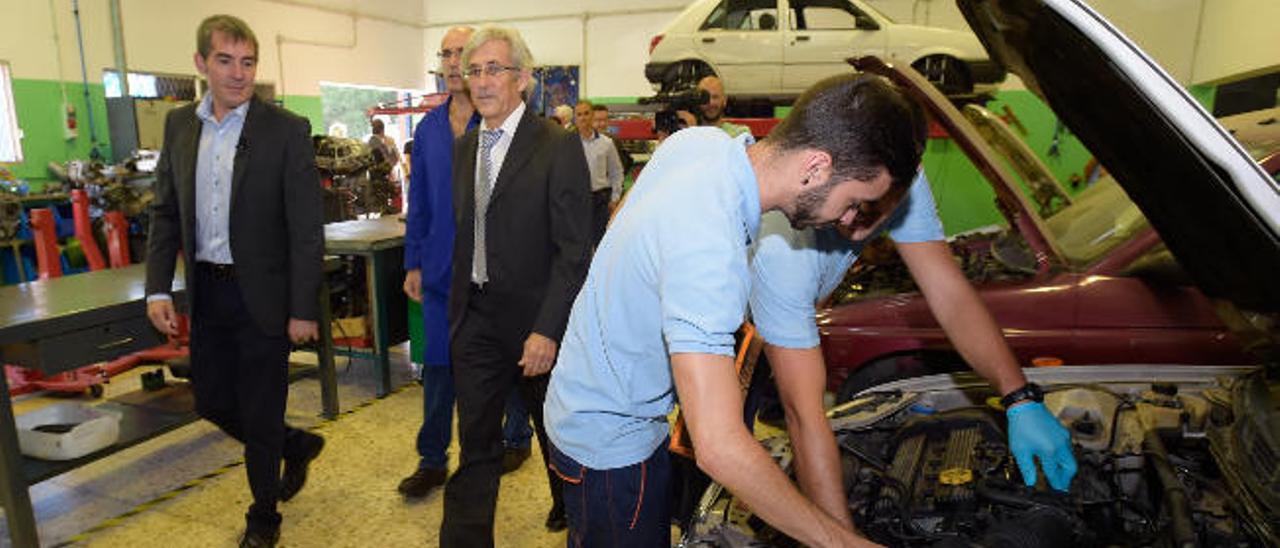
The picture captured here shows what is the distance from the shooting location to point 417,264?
342 centimetres

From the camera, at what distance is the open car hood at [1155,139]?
45.1 inches

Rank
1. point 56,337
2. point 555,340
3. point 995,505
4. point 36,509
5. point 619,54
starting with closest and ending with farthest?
point 995,505 → point 555,340 → point 56,337 → point 36,509 → point 619,54

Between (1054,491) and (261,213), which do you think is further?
(261,213)

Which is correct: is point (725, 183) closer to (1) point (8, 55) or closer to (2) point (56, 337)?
(2) point (56, 337)

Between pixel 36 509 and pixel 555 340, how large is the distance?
270 cm

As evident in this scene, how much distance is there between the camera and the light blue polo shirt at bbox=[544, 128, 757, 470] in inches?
44.5

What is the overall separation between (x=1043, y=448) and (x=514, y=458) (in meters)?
2.52

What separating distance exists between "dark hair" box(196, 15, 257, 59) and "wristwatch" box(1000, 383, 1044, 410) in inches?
103

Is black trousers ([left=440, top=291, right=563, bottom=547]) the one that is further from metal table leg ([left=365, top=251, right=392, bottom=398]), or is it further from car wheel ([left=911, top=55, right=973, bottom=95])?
car wheel ([left=911, top=55, right=973, bottom=95])

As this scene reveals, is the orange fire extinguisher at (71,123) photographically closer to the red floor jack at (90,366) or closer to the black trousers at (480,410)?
the red floor jack at (90,366)

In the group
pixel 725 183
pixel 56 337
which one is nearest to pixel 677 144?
pixel 725 183

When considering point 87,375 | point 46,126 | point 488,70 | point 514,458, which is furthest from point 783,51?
point 46,126

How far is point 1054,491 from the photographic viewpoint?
5.36 feet

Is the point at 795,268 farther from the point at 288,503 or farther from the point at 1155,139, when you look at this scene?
the point at 288,503
